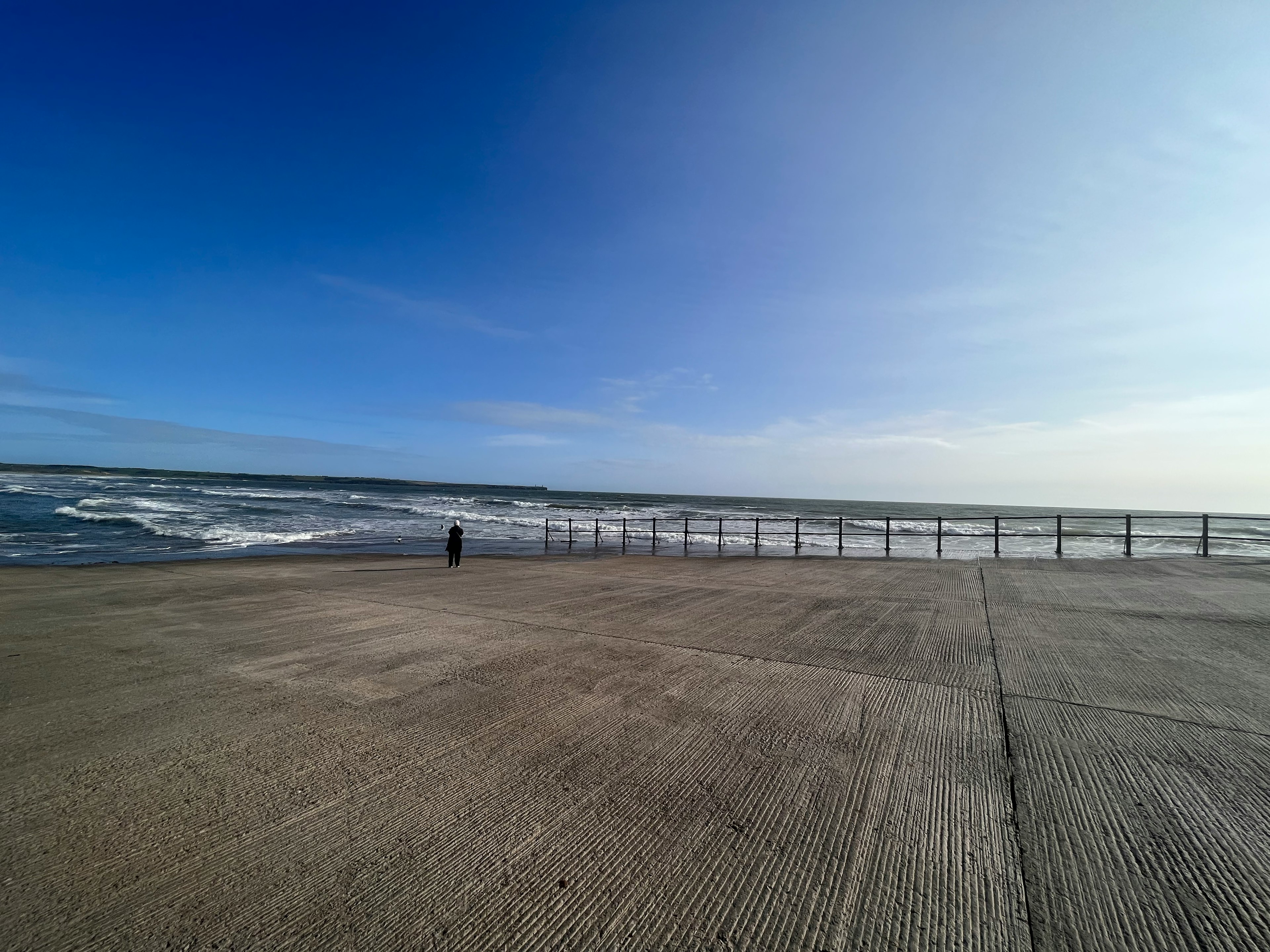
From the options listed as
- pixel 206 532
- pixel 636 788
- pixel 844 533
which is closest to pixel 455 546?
pixel 636 788

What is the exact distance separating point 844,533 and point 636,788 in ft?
83.5

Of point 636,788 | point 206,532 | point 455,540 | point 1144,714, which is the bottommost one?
point 206,532

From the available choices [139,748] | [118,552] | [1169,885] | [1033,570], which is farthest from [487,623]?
[118,552]

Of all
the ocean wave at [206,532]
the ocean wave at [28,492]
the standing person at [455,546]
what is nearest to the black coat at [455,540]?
the standing person at [455,546]

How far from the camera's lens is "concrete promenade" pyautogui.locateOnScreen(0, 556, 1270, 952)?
1726 mm

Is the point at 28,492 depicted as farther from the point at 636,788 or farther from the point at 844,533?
the point at 636,788

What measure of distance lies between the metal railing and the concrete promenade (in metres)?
4.50

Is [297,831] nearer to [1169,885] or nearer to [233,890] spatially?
[233,890]

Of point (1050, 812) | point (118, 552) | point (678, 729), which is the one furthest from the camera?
point (118, 552)

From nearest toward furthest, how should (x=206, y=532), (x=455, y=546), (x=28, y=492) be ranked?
(x=455, y=546)
(x=206, y=532)
(x=28, y=492)

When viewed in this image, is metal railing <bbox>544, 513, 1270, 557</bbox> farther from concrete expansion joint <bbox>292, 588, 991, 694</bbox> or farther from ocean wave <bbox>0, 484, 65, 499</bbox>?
ocean wave <bbox>0, 484, 65, 499</bbox>

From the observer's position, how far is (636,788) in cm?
244

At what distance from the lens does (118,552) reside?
1426 centimetres

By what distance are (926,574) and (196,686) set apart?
904 cm
